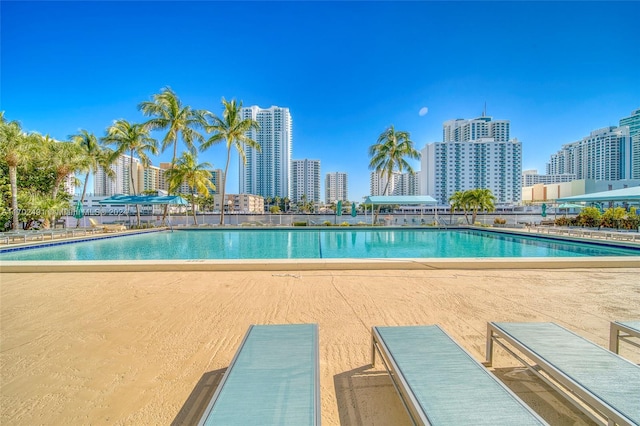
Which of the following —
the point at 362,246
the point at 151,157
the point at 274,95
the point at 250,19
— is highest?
the point at 274,95

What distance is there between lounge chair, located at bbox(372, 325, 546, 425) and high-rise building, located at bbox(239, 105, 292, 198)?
7482 cm

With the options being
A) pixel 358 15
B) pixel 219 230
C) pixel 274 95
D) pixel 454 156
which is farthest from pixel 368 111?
pixel 454 156

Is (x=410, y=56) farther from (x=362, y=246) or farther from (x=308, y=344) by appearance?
(x=308, y=344)

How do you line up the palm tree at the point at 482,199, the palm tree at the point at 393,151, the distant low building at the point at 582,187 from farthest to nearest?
the distant low building at the point at 582,187 < the palm tree at the point at 393,151 < the palm tree at the point at 482,199

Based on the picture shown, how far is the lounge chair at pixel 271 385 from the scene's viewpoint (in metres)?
1.48

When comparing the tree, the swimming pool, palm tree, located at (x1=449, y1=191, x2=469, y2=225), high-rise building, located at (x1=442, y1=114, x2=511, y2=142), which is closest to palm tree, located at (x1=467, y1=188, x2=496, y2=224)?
palm tree, located at (x1=449, y1=191, x2=469, y2=225)

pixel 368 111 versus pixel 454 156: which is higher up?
pixel 454 156

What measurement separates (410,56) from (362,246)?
11.9 meters

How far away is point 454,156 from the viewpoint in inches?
3396

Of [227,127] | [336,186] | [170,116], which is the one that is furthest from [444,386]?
[336,186]

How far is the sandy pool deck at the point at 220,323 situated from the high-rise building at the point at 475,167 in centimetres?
8503

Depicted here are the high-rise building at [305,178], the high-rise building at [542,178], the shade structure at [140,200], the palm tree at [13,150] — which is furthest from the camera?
the high-rise building at [305,178]

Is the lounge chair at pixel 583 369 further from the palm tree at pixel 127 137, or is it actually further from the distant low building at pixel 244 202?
the distant low building at pixel 244 202

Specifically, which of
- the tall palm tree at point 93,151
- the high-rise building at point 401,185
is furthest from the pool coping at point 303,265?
the high-rise building at point 401,185
